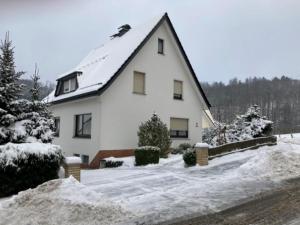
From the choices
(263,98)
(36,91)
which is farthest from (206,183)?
(263,98)

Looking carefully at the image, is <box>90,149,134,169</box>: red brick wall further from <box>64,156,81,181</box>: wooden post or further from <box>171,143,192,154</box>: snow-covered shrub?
<box>64,156,81,181</box>: wooden post

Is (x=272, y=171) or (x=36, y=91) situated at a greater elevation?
(x=36, y=91)

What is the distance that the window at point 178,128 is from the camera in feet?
75.9

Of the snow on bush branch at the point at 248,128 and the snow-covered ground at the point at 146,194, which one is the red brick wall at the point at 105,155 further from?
the snow on bush branch at the point at 248,128

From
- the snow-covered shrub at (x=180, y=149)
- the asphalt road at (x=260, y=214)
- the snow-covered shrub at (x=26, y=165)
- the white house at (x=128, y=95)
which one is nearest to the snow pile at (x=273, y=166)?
the asphalt road at (x=260, y=214)

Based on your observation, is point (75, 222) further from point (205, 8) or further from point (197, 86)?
point (197, 86)

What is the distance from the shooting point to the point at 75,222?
707 centimetres

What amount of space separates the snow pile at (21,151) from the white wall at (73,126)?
27.7 ft

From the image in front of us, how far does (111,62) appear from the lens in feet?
70.9

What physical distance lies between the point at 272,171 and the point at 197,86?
13.1 m

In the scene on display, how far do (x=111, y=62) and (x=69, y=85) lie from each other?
4.12 meters

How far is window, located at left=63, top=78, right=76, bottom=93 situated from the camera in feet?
77.1

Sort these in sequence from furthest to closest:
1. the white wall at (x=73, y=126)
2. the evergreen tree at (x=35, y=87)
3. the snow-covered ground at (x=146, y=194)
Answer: the white wall at (x=73, y=126), the evergreen tree at (x=35, y=87), the snow-covered ground at (x=146, y=194)

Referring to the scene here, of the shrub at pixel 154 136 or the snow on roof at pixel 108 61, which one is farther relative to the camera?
the snow on roof at pixel 108 61
